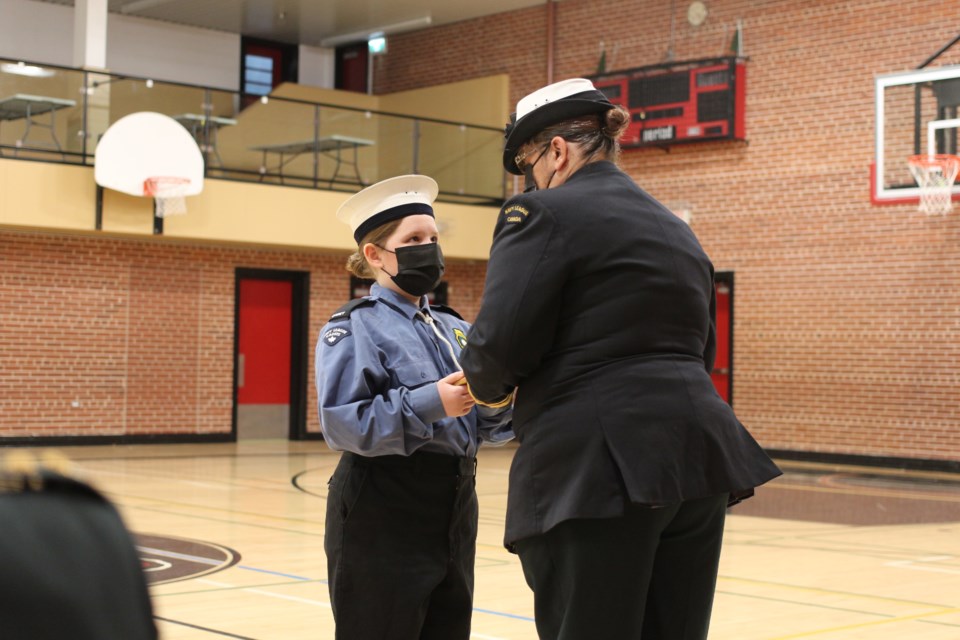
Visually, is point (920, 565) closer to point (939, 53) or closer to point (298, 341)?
point (939, 53)

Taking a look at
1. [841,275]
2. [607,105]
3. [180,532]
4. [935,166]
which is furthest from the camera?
[841,275]

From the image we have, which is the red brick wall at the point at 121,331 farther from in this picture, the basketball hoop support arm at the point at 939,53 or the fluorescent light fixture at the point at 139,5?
the basketball hoop support arm at the point at 939,53

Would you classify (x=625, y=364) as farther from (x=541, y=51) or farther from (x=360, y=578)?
(x=541, y=51)

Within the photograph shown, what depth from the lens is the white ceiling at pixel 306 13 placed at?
61.3ft

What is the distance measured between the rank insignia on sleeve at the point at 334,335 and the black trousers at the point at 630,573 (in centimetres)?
81

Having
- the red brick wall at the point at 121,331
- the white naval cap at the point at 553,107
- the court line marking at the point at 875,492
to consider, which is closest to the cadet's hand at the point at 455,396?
the white naval cap at the point at 553,107

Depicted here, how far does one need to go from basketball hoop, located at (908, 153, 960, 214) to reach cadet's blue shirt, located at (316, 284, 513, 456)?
34.8 feet

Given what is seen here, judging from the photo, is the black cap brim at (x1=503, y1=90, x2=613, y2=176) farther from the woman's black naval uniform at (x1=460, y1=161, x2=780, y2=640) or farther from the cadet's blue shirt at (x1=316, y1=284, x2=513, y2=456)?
the cadet's blue shirt at (x1=316, y1=284, x2=513, y2=456)

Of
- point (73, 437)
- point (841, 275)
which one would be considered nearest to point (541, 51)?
point (841, 275)

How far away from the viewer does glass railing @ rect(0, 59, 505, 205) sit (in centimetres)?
1409

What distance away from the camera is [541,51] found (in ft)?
61.2

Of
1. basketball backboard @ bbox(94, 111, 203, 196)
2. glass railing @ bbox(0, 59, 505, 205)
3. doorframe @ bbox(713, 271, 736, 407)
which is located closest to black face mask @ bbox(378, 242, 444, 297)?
basketball backboard @ bbox(94, 111, 203, 196)

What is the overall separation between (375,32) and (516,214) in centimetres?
1851

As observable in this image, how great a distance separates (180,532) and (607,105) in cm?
670
